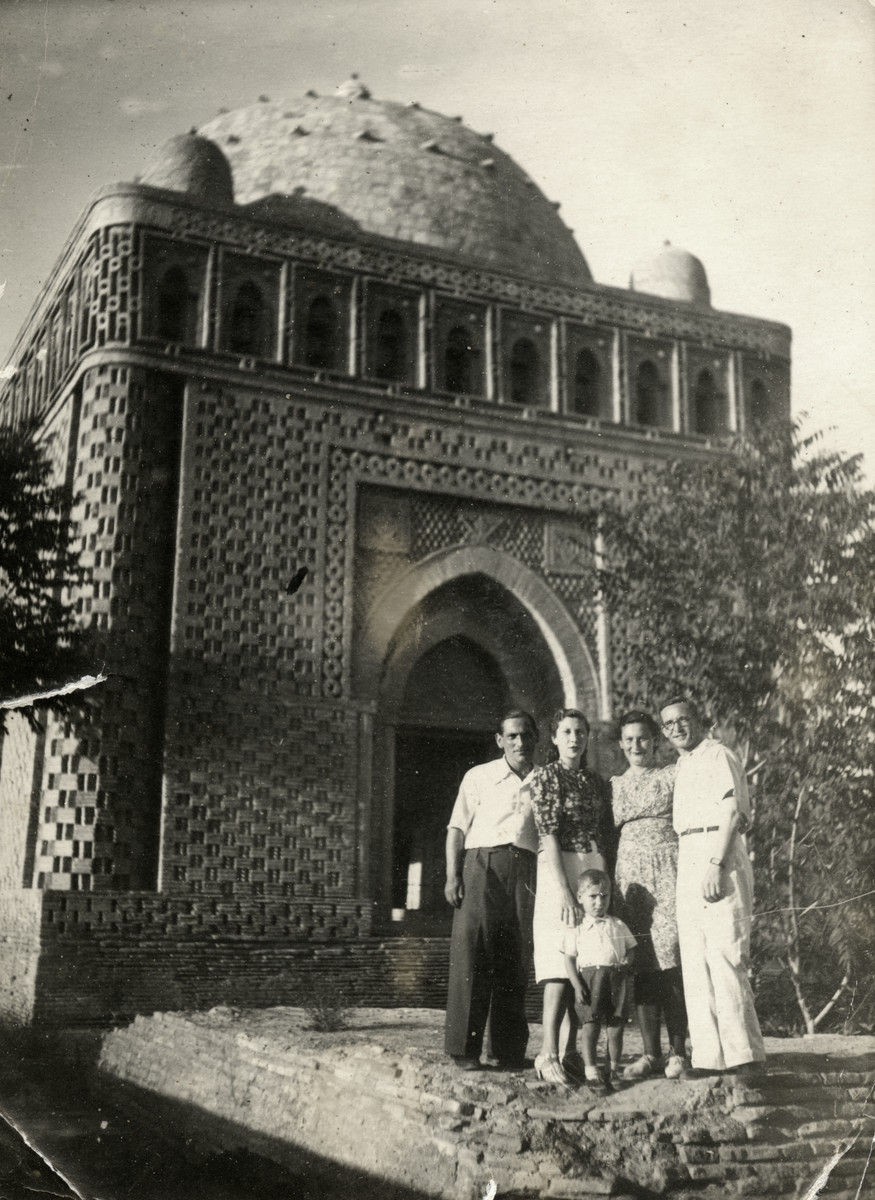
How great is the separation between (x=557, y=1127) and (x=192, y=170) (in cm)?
1048

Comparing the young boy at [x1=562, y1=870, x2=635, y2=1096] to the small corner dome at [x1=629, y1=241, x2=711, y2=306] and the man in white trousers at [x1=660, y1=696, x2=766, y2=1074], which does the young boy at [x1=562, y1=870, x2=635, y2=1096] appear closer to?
the man in white trousers at [x1=660, y1=696, x2=766, y2=1074]

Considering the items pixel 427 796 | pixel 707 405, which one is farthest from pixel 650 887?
pixel 707 405

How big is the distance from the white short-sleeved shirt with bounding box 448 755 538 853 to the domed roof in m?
8.63

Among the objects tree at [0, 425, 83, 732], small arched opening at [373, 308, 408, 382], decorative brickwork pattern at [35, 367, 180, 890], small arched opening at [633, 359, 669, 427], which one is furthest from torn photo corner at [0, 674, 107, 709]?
small arched opening at [633, 359, 669, 427]

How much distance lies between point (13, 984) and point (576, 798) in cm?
663

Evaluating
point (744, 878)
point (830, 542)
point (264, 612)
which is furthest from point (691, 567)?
point (744, 878)

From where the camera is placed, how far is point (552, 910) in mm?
5301

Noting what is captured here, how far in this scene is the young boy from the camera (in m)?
5.16

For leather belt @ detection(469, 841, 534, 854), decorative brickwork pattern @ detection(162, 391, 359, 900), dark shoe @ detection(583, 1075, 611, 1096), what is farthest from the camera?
decorative brickwork pattern @ detection(162, 391, 359, 900)

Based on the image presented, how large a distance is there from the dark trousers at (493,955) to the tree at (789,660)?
268 centimetres

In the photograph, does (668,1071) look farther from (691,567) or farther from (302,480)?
(302,480)

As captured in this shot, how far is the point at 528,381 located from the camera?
43.7 feet

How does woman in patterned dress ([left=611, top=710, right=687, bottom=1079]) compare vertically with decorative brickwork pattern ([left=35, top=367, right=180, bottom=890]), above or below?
below

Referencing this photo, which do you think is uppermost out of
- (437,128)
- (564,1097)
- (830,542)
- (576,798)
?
(437,128)
